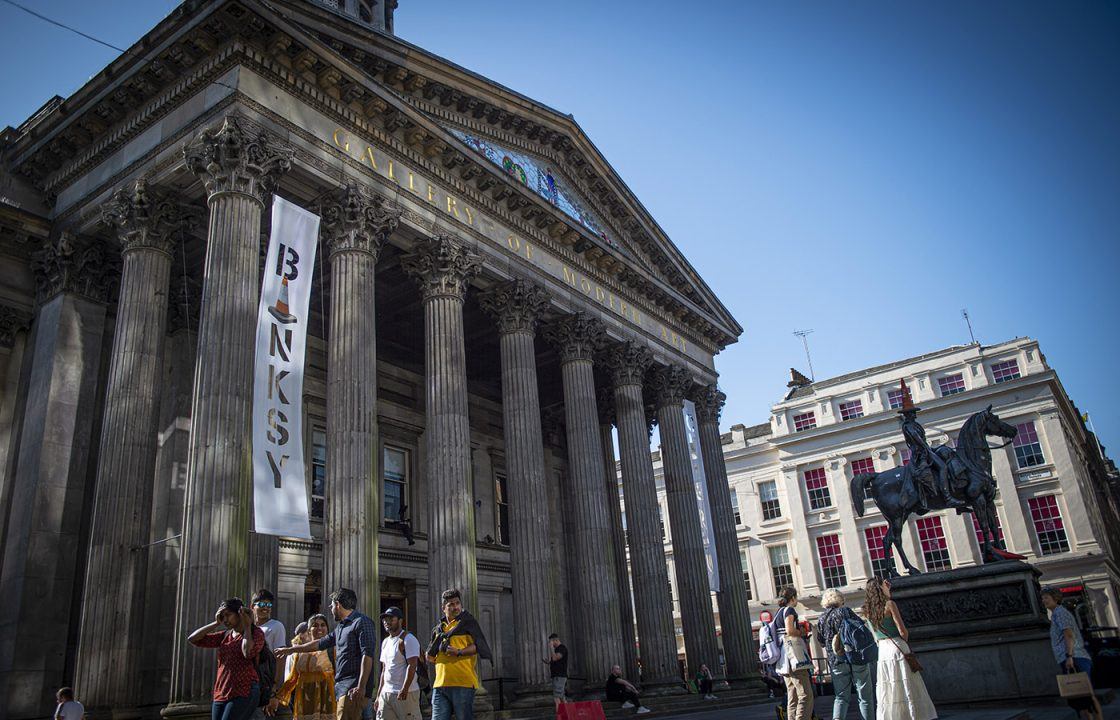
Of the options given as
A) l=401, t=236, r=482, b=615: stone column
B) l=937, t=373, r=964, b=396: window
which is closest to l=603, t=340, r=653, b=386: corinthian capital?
l=401, t=236, r=482, b=615: stone column

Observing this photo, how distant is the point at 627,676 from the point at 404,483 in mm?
8427

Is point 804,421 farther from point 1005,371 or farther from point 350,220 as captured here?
point 350,220

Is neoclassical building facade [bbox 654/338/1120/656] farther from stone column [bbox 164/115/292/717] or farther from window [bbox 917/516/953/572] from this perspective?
stone column [bbox 164/115/292/717]

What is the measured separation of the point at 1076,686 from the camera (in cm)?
895

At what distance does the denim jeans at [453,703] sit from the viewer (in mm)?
7852

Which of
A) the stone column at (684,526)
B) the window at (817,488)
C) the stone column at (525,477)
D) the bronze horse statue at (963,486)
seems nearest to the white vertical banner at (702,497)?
the stone column at (684,526)

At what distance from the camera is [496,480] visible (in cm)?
2734

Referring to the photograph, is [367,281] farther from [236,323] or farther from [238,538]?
[238,538]

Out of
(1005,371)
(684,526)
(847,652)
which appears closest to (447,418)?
(847,652)

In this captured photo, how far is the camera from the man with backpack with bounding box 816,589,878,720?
28.9ft

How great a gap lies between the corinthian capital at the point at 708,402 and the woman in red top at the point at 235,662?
75.1 ft

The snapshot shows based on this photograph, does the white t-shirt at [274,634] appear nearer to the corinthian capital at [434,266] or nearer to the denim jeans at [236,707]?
the denim jeans at [236,707]

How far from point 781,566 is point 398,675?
39.4 metres

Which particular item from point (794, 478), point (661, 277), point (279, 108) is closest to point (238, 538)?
point (279, 108)
